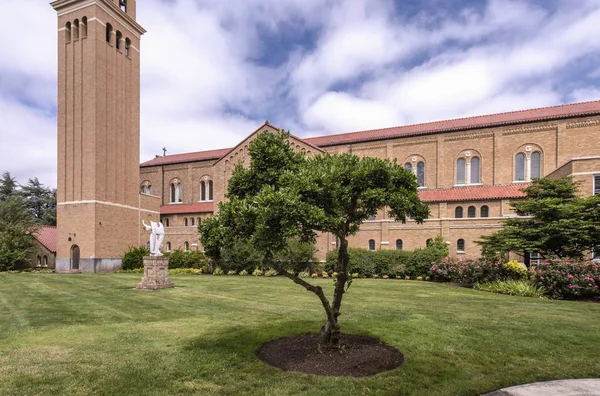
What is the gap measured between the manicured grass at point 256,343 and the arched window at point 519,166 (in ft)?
71.0

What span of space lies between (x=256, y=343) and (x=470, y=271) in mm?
16174

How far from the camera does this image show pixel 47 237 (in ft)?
133

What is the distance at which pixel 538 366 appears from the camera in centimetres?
681

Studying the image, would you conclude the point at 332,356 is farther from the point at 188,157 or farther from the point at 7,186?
the point at 7,186

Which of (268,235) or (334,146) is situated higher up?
(334,146)

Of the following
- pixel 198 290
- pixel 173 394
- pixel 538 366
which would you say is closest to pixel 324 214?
pixel 173 394

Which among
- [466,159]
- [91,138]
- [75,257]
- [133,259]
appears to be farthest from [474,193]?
[75,257]

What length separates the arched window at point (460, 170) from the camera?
117 feet

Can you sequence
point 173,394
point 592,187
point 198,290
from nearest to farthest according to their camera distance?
point 173,394 < point 198,290 < point 592,187

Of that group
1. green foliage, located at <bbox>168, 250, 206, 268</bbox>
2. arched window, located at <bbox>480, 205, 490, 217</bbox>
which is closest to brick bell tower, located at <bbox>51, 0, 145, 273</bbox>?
green foliage, located at <bbox>168, 250, 206, 268</bbox>

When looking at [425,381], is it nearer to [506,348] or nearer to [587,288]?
[506,348]

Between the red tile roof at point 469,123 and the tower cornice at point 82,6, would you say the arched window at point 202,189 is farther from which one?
the tower cornice at point 82,6

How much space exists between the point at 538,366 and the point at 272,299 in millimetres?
10138

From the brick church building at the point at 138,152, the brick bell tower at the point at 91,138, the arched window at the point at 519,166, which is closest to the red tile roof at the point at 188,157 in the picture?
the brick church building at the point at 138,152
